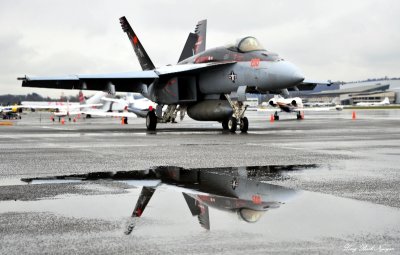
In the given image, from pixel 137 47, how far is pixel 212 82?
24.3 feet

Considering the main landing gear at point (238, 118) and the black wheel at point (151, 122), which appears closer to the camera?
the main landing gear at point (238, 118)

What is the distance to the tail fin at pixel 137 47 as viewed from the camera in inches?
1152

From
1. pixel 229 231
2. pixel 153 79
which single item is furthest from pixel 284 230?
pixel 153 79

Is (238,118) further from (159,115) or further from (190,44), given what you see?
(190,44)

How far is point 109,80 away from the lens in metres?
25.2

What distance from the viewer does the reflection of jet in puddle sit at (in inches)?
213

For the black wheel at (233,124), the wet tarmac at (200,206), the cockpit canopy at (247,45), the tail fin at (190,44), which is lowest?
the wet tarmac at (200,206)

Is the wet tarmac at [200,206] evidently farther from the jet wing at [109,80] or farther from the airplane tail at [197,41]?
the airplane tail at [197,41]

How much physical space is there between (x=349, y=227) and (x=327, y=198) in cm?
152

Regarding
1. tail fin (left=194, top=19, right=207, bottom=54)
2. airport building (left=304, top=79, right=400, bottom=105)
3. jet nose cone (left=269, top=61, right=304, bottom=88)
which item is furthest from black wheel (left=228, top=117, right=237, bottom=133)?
airport building (left=304, top=79, right=400, bottom=105)

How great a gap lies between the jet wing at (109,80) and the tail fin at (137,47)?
2782 mm

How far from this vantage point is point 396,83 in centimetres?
17700

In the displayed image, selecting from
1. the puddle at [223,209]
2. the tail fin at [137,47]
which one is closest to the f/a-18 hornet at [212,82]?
the tail fin at [137,47]

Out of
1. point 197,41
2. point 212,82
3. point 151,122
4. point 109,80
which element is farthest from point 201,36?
point 212,82
